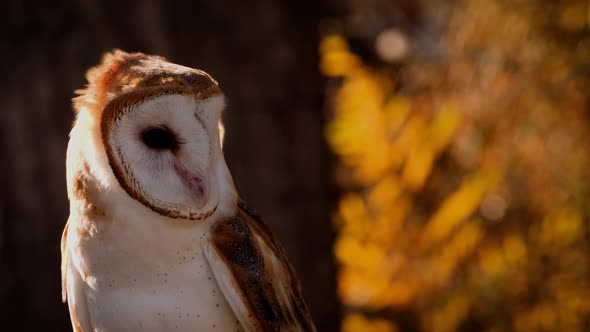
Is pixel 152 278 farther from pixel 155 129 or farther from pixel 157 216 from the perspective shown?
pixel 155 129

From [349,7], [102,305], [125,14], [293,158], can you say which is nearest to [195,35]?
[125,14]

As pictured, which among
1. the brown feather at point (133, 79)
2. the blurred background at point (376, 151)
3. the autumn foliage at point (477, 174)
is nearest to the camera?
the brown feather at point (133, 79)

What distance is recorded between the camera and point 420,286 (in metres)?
2.47

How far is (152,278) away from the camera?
0.99m

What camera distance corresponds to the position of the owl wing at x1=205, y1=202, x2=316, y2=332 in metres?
1.01

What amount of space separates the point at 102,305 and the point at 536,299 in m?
1.66

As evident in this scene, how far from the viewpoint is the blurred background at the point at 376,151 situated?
6.93 ft

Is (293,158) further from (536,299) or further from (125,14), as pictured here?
(536,299)

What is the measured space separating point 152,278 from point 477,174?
62.3 inches

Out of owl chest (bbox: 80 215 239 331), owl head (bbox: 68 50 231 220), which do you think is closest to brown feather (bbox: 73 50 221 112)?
owl head (bbox: 68 50 231 220)

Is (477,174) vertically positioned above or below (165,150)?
below

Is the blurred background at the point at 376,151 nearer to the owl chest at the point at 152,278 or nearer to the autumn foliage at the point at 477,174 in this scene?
the autumn foliage at the point at 477,174

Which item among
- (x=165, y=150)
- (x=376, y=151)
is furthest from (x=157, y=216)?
(x=376, y=151)

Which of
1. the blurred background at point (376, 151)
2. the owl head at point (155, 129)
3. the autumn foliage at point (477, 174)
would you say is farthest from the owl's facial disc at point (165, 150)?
the autumn foliage at point (477, 174)
